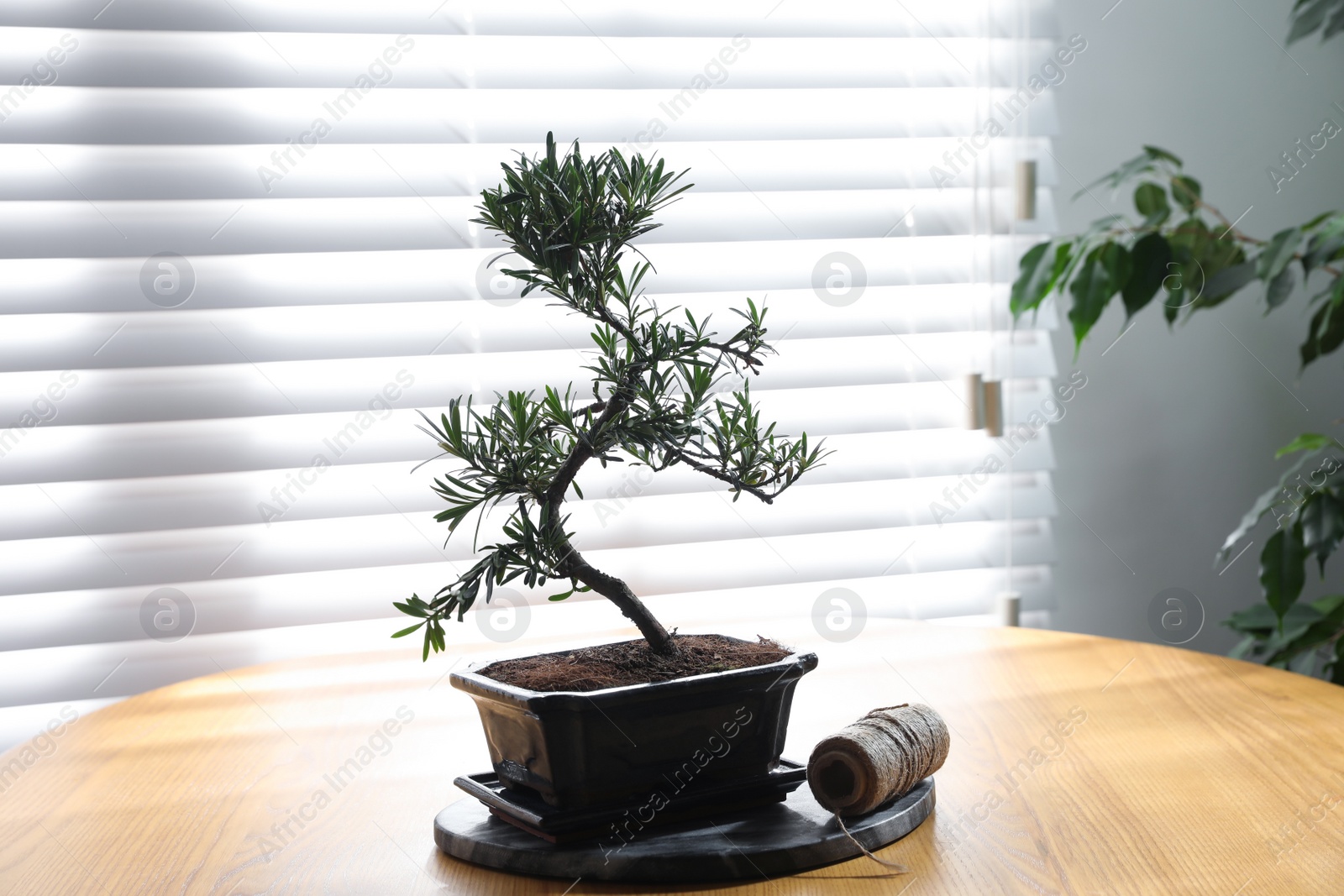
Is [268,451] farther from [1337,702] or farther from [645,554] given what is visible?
[1337,702]

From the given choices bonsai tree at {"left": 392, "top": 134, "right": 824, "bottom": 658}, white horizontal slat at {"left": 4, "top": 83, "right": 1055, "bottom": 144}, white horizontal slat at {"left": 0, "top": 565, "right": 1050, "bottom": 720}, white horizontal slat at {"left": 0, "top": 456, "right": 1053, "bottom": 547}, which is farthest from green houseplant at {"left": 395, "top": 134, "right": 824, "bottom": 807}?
white horizontal slat at {"left": 4, "top": 83, "right": 1055, "bottom": 144}

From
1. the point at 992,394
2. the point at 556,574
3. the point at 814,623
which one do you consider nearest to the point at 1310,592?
the point at 992,394

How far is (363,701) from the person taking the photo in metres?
1.31

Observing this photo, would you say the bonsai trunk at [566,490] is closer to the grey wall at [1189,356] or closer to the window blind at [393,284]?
the window blind at [393,284]

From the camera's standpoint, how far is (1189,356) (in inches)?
91.4

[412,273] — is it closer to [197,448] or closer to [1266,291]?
[197,448]

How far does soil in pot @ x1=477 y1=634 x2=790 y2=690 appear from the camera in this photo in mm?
782

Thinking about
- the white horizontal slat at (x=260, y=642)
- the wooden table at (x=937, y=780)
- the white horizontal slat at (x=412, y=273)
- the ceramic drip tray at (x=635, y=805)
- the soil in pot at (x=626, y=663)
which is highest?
the white horizontal slat at (x=412, y=273)

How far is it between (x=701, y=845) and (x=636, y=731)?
9cm

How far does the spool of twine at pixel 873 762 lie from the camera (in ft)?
2.57

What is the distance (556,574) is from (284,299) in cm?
139

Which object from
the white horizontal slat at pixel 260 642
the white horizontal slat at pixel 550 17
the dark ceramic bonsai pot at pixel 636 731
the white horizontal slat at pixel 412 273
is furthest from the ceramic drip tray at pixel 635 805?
the white horizontal slat at pixel 550 17

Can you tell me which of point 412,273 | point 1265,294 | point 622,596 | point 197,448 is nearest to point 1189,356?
point 1265,294

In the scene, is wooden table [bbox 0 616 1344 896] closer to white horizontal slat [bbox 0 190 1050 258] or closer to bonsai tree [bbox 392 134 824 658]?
bonsai tree [bbox 392 134 824 658]
